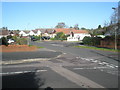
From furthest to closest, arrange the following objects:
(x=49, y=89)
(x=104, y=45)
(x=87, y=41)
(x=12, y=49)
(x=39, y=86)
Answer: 1. (x=87, y=41)
2. (x=104, y=45)
3. (x=12, y=49)
4. (x=39, y=86)
5. (x=49, y=89)

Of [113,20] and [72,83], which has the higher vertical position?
[113,20]

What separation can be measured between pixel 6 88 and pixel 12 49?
59.0 ft

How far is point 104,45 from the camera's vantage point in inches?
1270

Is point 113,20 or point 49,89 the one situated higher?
point 113,20

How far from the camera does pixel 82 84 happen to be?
8188 mm

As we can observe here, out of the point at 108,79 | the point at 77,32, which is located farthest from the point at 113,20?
the point at 77,32

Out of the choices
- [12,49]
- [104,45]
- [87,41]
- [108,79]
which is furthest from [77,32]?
[108,79]

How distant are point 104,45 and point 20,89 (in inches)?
1055

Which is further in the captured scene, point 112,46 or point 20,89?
point 112,46

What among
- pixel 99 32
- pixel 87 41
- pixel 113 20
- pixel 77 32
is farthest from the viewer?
pixel 77 32

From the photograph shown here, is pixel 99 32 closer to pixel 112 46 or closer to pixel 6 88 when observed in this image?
pixel 112 46

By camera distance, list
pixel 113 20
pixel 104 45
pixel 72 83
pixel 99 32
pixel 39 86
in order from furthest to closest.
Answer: pixel 99 32 → pixel 104 45 → pixel 113 20 → pixel 72 83 → pixel 39 86

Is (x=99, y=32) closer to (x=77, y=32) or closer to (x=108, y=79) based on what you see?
(x=77, y=32)

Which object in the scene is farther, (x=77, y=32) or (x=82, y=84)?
(x=77, y=32)
